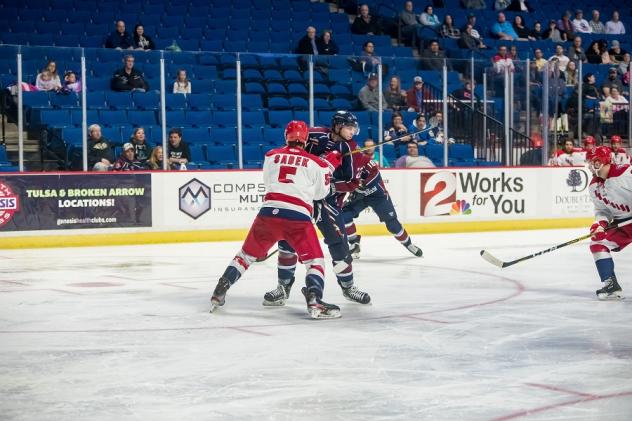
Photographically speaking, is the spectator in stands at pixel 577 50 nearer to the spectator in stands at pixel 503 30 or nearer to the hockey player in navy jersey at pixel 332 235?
the spectator in stands at pixel 503 30

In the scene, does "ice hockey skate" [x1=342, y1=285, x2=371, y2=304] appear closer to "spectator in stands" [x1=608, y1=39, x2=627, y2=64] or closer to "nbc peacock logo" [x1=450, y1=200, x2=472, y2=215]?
"nbc peacock logo" [x1=450, y1=200, x2=472, y2=215]

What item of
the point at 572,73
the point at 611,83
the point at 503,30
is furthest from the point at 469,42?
the point at 611,83

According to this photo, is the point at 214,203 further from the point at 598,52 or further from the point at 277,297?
the point at 598,52

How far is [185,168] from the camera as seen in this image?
48.4 feet

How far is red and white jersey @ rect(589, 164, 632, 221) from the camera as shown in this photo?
840cm

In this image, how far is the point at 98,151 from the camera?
14.0 meters

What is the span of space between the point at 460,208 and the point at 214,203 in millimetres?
3688

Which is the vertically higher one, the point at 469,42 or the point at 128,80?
the point at 469,42

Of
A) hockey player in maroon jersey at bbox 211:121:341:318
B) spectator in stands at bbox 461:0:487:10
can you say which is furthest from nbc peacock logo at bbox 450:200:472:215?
hockey player in maroon jersey at bbox 211:121:341:318

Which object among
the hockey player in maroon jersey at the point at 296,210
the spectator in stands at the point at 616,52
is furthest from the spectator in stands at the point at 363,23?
the hockey player in maroon jersey at the point at 296,210

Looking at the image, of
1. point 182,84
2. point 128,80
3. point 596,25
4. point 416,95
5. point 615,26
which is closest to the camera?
point 128,80

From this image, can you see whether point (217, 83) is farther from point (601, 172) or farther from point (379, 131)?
point (601, 172)

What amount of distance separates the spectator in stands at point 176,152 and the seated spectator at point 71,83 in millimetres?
1302

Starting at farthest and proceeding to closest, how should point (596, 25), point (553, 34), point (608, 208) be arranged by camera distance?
point (596, 25) → point (553, 34) → point (608, 208)
